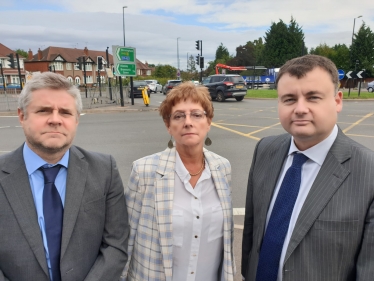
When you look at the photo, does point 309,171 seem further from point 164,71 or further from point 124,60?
point 164,71

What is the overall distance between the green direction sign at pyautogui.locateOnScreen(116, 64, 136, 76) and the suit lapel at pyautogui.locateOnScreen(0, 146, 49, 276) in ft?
58.0

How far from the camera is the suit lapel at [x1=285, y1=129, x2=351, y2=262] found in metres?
1.53

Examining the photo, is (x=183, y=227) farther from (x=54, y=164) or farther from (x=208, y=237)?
(x=54, y=164)

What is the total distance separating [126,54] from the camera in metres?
19.0

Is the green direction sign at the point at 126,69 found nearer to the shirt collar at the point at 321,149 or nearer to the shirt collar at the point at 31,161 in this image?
the shirt collar at the point at 31,161

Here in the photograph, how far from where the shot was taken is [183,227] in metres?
1.97

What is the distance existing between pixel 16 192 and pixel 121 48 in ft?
59.9

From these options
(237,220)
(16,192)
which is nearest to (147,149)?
(237,220)

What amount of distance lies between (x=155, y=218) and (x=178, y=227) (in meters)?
0.16

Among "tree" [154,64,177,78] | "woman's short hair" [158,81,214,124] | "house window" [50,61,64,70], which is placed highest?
"house window" [50,61,64,70]

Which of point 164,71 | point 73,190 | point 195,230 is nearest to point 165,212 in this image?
point 195,230

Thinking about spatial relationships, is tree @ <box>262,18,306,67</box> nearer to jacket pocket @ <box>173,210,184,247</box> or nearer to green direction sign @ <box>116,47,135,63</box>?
green direction sign @ <box>116,47,135,63</box>

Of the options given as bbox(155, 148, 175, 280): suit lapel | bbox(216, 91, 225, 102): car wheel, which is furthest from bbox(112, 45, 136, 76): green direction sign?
bbox(155, 148, 175, 280): suit lapel

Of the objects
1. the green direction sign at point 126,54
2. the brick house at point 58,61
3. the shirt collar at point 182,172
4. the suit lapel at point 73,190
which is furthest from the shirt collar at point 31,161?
the brick house at point 58,61
